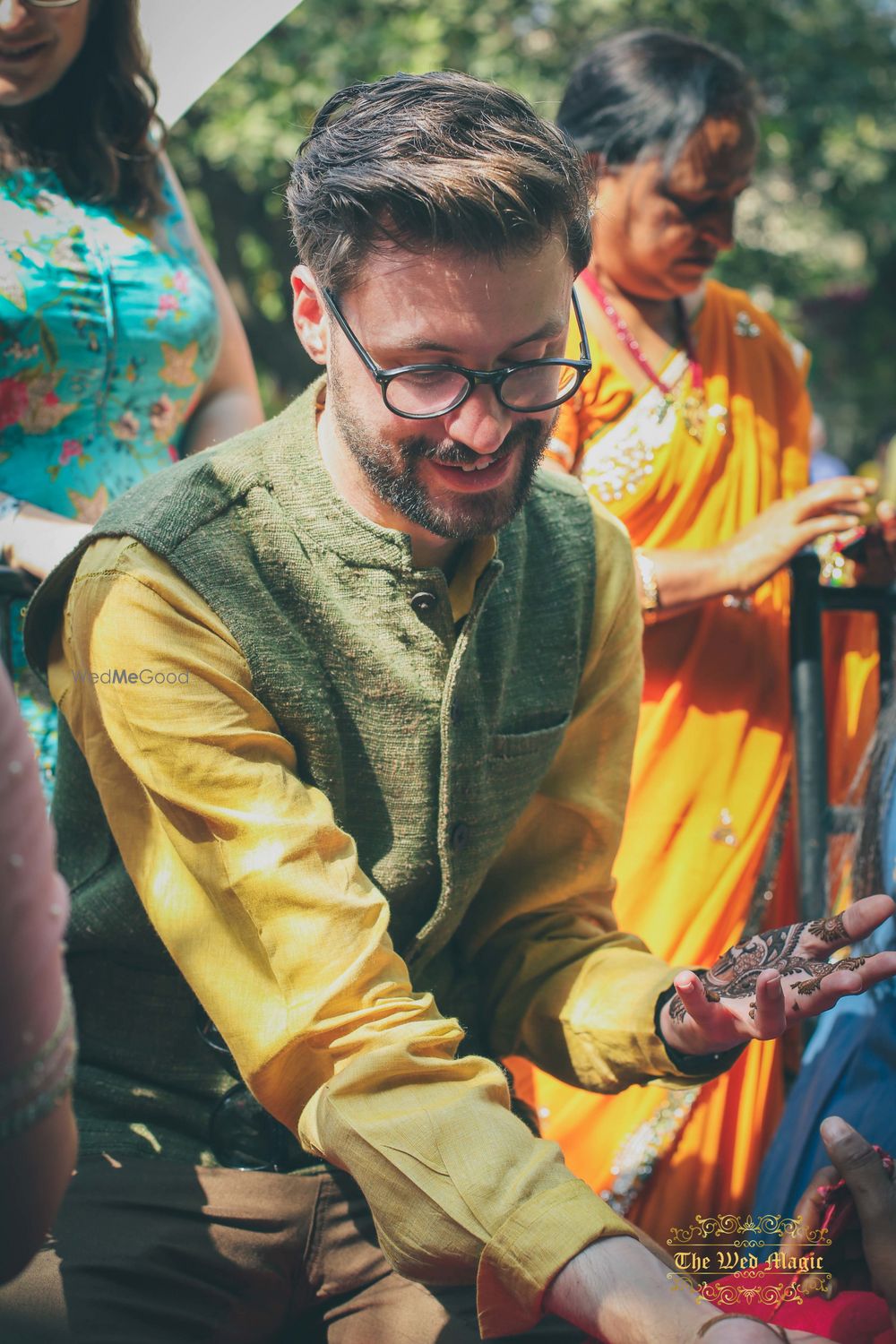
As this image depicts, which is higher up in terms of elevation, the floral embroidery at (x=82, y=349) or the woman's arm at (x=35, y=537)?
the floral embroidery at (x=82, y=349)

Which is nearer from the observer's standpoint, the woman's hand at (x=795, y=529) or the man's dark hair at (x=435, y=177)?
the man's dark hair at (x=435, y=177)

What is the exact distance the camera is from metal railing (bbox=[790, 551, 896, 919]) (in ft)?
8.44

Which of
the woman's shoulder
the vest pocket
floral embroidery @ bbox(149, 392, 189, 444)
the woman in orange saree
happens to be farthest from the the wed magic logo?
the woman's shoulder

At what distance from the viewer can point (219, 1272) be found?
163cm

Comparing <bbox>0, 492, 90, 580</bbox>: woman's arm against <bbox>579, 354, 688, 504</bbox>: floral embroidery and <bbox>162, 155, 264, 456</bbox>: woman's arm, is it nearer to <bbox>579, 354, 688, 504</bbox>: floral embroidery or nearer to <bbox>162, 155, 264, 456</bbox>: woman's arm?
<bbox>162, 155, 264, 456</bbox>: woman's arm

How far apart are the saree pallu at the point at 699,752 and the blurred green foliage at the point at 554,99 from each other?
4.34m

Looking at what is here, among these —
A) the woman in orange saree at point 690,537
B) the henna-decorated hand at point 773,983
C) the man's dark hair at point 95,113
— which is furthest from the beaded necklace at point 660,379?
the henna-decorated hand at point 773,983

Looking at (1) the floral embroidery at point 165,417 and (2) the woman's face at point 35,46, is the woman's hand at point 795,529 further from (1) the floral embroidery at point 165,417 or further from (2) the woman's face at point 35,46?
(2) the woman's face at point 35,46

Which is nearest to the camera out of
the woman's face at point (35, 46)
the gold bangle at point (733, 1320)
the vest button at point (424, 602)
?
the gold bangle at point (733, 1320)

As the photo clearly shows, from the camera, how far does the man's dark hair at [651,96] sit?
2727 millimetres

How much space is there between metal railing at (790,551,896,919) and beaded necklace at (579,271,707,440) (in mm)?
368

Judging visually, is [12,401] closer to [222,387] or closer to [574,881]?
[222,387]

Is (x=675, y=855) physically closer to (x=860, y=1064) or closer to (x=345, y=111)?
(x=860, y=1064)

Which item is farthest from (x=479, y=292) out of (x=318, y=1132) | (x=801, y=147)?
(x=801, y=147)
